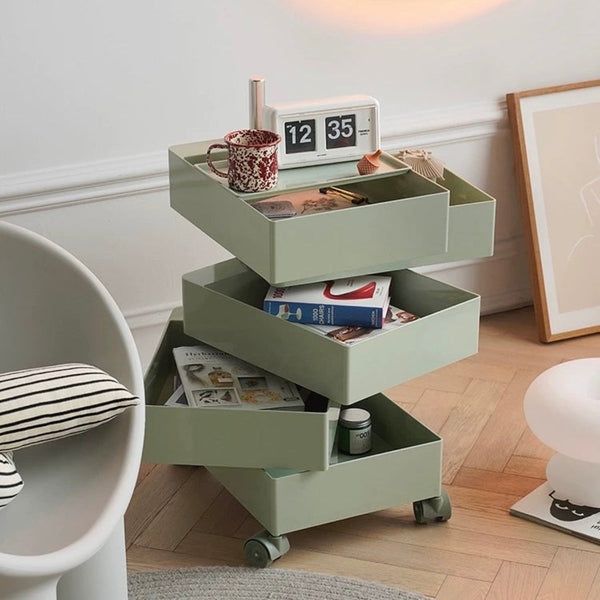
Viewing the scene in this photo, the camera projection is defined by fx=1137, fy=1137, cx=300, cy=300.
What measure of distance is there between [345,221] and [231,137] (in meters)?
0.27

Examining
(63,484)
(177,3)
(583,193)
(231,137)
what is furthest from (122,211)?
(583,193)

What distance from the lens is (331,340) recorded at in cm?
203

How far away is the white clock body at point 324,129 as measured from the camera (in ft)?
6.93

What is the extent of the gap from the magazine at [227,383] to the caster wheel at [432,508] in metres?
0.34

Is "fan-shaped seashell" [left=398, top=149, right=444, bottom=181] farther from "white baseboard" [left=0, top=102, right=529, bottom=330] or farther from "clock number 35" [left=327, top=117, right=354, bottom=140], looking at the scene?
"white baseboard" [left=0, top=102, right=529, bottom=330]

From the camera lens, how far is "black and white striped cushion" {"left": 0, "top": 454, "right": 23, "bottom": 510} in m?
1.60

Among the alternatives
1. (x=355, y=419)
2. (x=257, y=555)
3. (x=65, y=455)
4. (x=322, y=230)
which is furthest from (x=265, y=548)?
(x=322, y=230)

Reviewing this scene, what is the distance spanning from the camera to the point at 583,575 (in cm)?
216

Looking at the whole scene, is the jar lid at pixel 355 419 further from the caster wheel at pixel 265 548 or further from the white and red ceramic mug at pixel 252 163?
the white and red ceramic mug at pixel 252 163

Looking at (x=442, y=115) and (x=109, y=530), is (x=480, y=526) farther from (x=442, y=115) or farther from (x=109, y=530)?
(x=442, y=115)

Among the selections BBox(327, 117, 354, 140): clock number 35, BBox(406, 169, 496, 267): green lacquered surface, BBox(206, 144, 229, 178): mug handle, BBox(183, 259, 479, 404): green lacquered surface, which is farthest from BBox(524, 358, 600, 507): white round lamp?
→ BBox(206, 144, 229, 178): mug handle

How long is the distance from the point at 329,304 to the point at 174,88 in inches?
33.5

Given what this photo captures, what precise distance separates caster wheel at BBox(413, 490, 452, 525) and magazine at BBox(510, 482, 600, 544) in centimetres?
15

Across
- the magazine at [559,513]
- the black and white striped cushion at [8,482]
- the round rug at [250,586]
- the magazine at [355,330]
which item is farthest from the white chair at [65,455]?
the magazine at [559,513]
